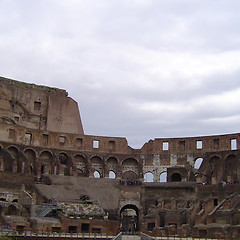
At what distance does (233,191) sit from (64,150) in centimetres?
2181

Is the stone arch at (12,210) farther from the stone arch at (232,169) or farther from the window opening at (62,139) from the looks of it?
the stone arch at (232,169)

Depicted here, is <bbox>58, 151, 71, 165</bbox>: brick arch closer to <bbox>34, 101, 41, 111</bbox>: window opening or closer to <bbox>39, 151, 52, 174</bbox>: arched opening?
<bbox>39, 151, 52, 174</bbox>: arched opening

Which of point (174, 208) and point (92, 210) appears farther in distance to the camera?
point (174, 208)

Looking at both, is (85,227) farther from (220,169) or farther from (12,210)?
(220,169)

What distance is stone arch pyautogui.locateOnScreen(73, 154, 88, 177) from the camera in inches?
2377

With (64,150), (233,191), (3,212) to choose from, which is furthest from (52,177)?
(233,191)

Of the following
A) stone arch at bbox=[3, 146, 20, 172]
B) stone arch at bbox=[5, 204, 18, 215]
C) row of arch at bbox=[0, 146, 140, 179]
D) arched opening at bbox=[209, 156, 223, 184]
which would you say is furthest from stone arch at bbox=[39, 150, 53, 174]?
arched opening at bbox=[209, 156, 223, 184]

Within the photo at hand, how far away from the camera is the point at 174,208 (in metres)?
51.0

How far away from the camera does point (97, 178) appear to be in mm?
55812

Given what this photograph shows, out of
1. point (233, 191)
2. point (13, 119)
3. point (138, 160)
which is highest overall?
point (13, 119)

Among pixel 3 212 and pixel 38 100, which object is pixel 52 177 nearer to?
pixel 3 212

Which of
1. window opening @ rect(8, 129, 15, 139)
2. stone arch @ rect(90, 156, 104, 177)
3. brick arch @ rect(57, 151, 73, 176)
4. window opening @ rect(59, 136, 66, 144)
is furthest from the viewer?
stone arch @ rect(90, 156, 104, 177)

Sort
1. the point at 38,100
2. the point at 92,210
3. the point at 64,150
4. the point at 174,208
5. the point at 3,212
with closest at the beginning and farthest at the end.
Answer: the point at 3,212, the point at 92,210, the point at 174,208, the point at 64,150, the point at 38,100

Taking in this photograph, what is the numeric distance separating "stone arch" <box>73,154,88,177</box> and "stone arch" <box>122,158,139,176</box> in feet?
17.5
